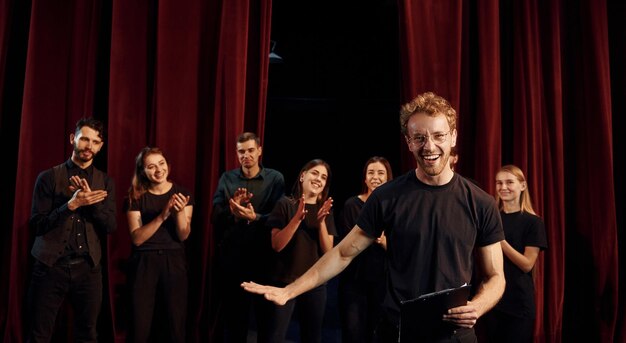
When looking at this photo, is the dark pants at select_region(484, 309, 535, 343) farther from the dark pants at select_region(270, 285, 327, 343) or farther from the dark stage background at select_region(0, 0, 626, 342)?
the dark pants at select_region(270, 285, 327, 343)

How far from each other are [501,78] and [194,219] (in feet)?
8.21

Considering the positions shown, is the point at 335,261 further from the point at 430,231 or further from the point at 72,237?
the point at 72,237

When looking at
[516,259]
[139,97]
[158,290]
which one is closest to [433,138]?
[516,259]

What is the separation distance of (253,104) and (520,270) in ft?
6.87

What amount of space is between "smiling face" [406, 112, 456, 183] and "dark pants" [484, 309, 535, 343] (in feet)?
4.92

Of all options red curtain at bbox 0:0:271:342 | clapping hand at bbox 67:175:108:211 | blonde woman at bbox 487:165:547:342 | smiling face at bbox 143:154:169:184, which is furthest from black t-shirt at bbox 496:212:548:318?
clapping hand at bbox 67:175:108:211

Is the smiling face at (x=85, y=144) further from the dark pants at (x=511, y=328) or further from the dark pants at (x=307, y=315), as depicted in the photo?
the dark pants at (x=511, y=328)

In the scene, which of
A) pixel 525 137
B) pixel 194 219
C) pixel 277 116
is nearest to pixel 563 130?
pixel 525 137

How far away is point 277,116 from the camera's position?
6402 mm

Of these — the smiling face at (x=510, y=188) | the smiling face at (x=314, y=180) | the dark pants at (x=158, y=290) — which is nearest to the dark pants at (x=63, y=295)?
the dark pants at (x=158, y=290)

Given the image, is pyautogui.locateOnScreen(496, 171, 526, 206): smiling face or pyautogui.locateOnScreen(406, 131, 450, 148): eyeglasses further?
pyautogui.locateOnScreen(496, 171, 526, 206): smiling face

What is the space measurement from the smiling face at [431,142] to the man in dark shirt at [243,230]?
1.48 meters

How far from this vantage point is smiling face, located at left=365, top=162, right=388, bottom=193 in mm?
3203

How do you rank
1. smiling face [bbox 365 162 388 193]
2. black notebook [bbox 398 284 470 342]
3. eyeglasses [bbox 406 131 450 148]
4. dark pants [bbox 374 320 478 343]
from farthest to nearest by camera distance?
smiling face [bbox 365 162 388 193]
eyeglasses [bbox 406 131 450 148]
dark pants [bbox 374 320 478 343]
black notebook [bbox 398 284 470 342]
